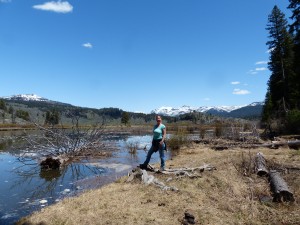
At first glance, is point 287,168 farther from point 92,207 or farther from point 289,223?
point 92,207

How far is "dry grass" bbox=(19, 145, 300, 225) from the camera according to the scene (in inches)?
311

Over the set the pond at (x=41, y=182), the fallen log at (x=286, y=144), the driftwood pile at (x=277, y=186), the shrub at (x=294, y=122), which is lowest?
the pond at (x=41, y=182)

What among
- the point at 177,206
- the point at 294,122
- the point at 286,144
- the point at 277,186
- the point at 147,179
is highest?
the point at 294,122

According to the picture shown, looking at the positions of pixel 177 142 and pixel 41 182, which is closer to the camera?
pixel 41 182

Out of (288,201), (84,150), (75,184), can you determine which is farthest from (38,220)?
(84,150)

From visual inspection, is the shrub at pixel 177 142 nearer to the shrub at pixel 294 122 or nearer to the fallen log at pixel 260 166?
the shrub at pixel 294 122

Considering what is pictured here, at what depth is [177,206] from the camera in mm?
8586

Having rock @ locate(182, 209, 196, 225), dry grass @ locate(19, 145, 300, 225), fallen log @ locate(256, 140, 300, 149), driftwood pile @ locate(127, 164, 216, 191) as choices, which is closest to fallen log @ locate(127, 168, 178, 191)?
driftwood pile @ locate(127, 164, 216, 191)

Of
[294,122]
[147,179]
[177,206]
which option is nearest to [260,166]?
[147,179]

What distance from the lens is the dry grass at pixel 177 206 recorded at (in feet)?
25.9

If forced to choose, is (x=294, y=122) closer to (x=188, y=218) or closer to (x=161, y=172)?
(x=161, y=172)

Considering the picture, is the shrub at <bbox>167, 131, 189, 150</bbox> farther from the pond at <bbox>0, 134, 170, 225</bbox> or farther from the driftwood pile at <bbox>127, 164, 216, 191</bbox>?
the driftwood pile at <bbox>127, 164, 216, 191</bbox>

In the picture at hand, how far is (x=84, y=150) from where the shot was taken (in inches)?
902

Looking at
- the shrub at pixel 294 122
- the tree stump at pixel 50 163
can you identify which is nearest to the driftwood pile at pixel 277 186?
the tree stump at pixel 50 163
